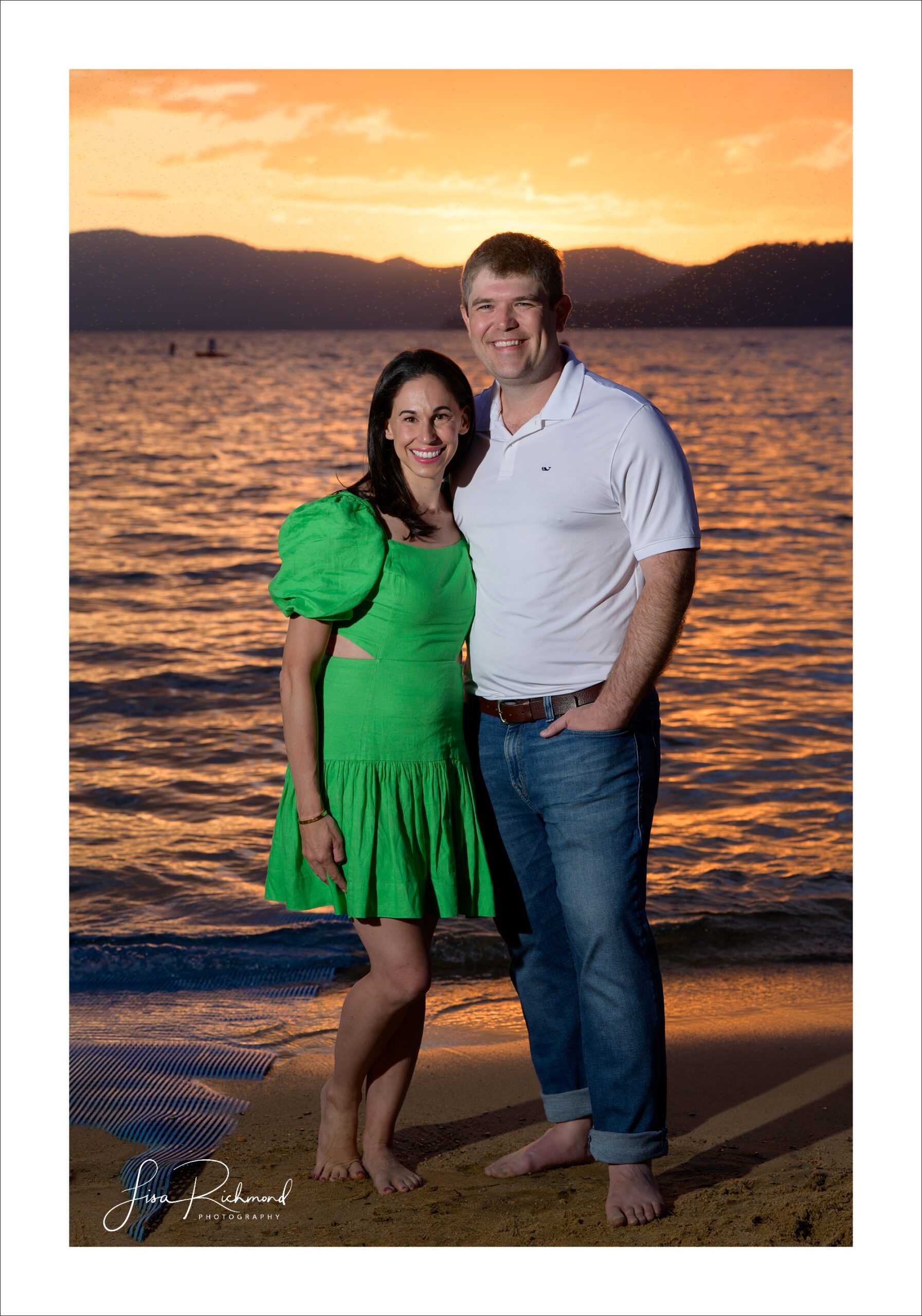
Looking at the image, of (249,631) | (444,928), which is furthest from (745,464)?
(444,928)

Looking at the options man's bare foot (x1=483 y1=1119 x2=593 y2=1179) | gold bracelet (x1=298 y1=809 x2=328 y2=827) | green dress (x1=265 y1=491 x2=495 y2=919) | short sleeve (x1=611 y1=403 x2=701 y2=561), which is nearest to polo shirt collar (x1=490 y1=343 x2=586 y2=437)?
short sleeve (x1=611 y1=403 x2=701 y2=561)

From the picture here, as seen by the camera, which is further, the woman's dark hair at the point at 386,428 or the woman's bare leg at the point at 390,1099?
the woman's bare leg at the point at 390,1099

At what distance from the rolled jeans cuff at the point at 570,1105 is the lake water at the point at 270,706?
1.52 m

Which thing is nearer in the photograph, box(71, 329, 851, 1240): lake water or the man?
the man

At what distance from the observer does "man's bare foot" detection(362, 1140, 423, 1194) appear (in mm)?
2596

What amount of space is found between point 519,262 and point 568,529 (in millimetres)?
554

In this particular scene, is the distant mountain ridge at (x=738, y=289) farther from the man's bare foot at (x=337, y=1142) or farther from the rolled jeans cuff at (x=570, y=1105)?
the man's bare foot at (x=337, y=1142)

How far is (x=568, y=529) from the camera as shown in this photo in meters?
2.36

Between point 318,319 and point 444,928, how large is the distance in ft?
13.6

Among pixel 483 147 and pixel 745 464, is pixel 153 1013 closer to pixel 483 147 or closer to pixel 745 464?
pixel 483 147

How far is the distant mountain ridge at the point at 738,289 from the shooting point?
15.3 feet

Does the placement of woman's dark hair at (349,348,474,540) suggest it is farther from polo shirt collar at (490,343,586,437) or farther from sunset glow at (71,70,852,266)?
sunset glow at (71,70,852,266)

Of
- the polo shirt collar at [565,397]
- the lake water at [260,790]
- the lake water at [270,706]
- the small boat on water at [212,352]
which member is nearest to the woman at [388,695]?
the polo shirt collar at [565,397]

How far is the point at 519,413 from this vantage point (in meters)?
2.47
